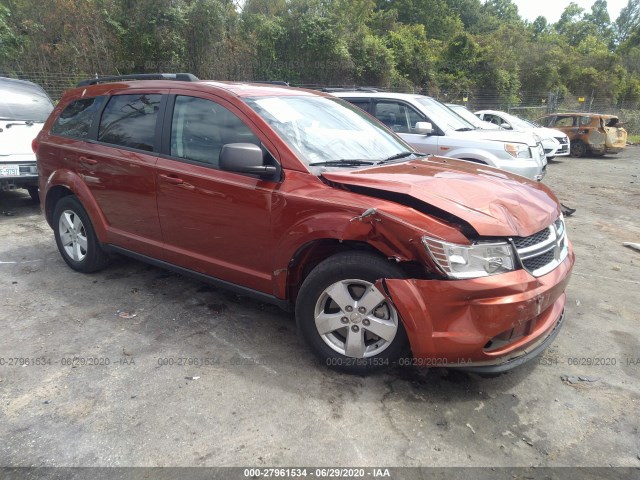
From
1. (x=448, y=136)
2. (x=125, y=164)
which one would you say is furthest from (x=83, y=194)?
(x=448, y=136)

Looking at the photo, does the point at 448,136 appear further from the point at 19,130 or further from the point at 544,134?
the point at 544,134

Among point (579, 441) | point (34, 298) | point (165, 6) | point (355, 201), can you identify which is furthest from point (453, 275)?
point (165, 6)

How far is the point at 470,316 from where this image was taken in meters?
2.61

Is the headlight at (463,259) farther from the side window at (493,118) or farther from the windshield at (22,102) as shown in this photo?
the side window at (493,118)

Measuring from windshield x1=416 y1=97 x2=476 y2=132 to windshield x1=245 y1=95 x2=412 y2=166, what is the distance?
13.1ft

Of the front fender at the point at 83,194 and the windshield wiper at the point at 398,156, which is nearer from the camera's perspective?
the windshield wiper at the point at 398,156

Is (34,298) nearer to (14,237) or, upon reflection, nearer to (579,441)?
(14,237)

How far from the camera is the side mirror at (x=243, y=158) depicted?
9.98ft

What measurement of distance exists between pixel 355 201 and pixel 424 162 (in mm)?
1151

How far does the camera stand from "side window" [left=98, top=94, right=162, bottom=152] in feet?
12.8

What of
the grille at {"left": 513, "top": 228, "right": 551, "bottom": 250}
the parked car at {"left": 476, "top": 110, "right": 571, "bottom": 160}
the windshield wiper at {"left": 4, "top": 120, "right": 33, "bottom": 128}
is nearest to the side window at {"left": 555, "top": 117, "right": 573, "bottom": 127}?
the parked car at {"left": 476, "top": 110, "right": 571, "bottom": 160}

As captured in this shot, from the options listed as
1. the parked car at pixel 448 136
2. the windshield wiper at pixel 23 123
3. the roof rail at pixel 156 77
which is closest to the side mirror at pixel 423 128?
the parked car at pixel 448 136

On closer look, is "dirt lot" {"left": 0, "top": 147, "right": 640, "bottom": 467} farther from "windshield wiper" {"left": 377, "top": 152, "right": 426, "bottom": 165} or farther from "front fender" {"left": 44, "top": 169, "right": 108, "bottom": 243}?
"windshield wiper" {"left": 377, "top": 152, "right": 426, "bottom": 165}

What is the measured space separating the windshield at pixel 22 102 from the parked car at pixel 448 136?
498 cm
